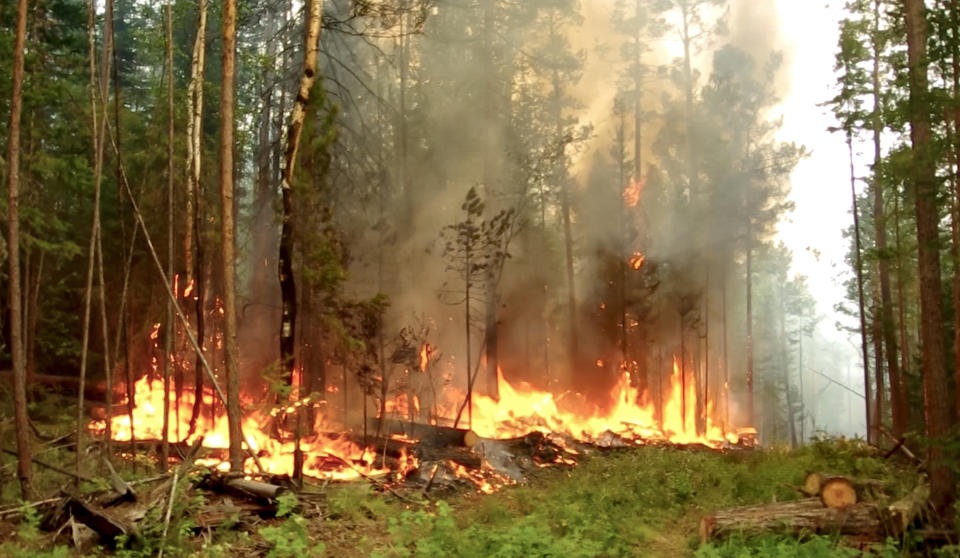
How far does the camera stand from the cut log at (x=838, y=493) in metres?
8.60

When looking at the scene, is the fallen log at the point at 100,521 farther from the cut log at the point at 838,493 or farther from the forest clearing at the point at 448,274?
the cut log at the point at 838,493

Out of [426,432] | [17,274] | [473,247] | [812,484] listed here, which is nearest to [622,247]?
[473,247]

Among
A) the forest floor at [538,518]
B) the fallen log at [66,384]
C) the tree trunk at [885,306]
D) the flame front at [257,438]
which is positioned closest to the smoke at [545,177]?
the fallen log at [66,384]

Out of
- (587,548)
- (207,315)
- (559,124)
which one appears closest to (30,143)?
(207,315)

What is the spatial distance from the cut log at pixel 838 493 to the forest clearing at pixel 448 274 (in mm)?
54

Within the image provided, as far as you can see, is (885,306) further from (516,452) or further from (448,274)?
(448,274)

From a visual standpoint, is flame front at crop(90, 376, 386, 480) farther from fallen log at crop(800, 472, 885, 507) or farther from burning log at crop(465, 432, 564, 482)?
fallen log at crop(800, 472, 885, 507)

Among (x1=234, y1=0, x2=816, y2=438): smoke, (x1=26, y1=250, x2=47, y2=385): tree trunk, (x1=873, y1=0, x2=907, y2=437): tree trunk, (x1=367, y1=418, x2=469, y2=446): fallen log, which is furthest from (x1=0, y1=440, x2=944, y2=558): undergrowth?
(x1=234, y1=0, x2=816, y2=438): smoke

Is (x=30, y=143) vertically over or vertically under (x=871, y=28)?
under

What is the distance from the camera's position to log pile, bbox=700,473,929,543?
318 inches

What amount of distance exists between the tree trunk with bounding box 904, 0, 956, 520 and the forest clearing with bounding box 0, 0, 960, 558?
0.04 m

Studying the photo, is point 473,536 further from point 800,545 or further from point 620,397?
point 620,397

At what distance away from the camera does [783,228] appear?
42.2 metres

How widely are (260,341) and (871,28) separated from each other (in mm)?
22087
